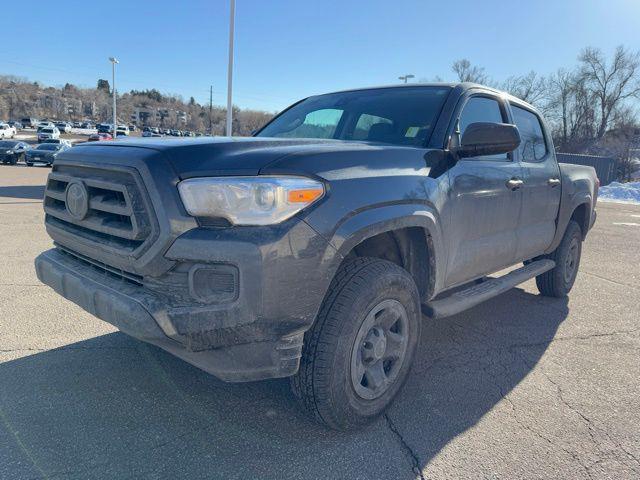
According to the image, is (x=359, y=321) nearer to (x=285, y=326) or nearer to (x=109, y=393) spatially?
(x=285, y=326)

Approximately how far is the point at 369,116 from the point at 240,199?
1.89m

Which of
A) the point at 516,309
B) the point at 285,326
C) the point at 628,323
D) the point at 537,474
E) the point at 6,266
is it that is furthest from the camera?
the point at 6,266

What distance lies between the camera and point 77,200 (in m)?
Result: 2.53

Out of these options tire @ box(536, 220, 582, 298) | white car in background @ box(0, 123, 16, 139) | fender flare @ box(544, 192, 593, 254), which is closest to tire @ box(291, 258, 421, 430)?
fender flare @ box(544, 192, 593, 254)

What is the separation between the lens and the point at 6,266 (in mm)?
5352

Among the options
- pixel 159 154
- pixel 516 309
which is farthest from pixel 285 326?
pixel 516 309

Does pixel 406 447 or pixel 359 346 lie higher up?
pixel 359 346

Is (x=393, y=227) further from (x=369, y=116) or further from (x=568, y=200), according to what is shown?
(x=568, y=200)

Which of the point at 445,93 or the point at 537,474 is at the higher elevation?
the point at 445,93

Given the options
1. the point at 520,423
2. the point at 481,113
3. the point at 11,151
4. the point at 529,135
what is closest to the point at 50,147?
the point at 11,151

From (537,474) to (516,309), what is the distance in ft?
9.29

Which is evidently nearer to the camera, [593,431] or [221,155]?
[221,155]

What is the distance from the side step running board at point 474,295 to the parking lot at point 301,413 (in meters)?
0.52

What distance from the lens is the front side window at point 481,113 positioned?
3375mm
